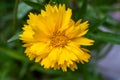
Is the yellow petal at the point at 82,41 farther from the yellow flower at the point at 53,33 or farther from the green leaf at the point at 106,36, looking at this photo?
the green leaf at the point at 106,36

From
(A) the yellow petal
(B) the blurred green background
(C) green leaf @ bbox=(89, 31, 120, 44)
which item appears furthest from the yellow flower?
(B) the blurred green background

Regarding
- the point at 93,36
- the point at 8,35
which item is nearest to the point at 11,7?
the point at 8,35

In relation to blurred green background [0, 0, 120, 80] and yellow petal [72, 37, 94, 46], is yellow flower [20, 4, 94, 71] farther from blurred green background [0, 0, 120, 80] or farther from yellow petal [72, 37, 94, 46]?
blurred green background [0, 0, 120, 80]

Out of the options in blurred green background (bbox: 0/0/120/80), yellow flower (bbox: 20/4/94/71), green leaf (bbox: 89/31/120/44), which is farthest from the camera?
blurred green background (bbox: 0/0/120/80)

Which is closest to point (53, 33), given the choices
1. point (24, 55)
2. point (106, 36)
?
point (106, 36)

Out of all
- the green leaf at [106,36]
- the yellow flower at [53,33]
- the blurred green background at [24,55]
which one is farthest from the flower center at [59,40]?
the blurred green background at [24,55]

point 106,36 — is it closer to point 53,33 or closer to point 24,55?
point 53,33
